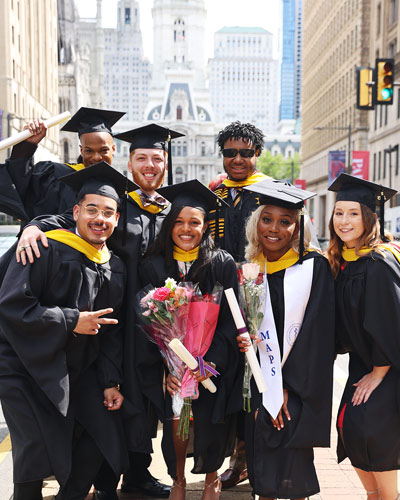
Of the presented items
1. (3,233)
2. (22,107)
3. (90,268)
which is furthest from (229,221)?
(22,107)

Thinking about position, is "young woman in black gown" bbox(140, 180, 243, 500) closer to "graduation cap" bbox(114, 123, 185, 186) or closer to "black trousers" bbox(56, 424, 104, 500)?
"black trousers" bbox(56, 424, 104, 500)

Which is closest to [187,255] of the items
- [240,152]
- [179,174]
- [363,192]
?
[363,192]

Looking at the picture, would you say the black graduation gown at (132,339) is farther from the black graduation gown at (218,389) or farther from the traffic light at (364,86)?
the traffic light at (364,86)

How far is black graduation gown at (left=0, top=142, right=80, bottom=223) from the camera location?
4.54 m

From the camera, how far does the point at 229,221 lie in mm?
4871

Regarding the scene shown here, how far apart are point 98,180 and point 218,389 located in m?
1.48

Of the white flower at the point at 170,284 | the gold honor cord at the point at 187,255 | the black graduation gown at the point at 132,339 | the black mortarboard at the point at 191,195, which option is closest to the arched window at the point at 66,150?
the black graduation gown at the point at 132,339

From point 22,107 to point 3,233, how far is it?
32816 mm

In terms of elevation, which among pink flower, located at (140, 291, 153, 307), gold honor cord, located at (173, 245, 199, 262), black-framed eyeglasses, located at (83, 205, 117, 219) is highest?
black-framed eyeglasses, located at (83, 205, 117, 219)

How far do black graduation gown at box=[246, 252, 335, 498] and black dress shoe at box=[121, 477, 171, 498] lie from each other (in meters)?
0.84

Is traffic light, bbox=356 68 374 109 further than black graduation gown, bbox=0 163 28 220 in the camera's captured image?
Yes

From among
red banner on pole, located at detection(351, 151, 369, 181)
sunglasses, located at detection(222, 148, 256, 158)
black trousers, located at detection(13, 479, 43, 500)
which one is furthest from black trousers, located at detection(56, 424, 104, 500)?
red banner on pole, located at detection(351, 151, 369, 181)

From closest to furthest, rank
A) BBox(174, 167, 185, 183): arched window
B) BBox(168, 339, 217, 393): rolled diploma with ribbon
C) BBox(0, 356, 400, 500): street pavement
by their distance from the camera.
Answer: BBox(168, 339, 217, 393): rolled diploma with ribbon → BBox(0, 356, 400, 500): street pavement → BBox(174, 167, 185, 183): arched window

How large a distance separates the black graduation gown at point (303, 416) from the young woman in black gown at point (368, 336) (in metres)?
0.15
